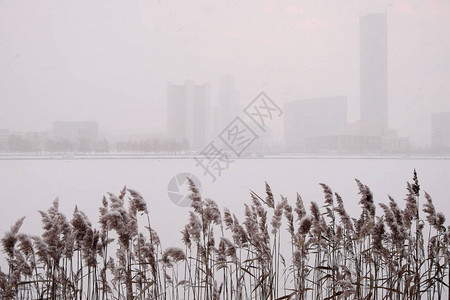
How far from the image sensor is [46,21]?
138 ft

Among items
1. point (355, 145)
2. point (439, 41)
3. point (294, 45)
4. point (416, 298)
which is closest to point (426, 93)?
point (439, 41)

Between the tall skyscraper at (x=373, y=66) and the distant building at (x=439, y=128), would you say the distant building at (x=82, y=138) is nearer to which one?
the tall skyscraper at (x=373, y=66)

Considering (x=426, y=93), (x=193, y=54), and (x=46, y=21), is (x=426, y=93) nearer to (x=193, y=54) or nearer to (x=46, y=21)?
(x=193, y=54)

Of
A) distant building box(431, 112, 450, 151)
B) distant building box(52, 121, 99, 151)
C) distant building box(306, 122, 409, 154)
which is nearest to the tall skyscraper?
distant building box(306, 122, 409, 154)

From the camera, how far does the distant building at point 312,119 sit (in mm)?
23727

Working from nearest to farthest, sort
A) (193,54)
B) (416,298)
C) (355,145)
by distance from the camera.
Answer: (416,298) → (355,145) → (193,54)

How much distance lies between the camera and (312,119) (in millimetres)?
31906

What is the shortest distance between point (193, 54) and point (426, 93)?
3110cm

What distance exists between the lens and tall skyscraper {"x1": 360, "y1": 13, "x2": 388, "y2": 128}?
1168 inches

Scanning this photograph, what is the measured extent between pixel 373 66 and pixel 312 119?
7079 millimetres

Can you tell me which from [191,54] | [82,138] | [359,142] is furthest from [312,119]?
[82,138]

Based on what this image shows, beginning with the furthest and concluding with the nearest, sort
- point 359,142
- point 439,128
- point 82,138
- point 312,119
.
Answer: point 312,119
point 439,128
point 359,142
point 82,138

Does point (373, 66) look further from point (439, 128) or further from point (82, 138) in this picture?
point (82, 138)

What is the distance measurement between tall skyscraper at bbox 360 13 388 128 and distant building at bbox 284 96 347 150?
2431 millimetres
